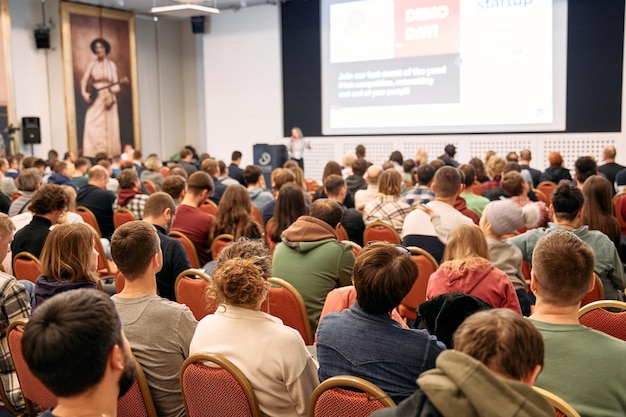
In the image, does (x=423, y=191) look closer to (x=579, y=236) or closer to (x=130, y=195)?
(x=579, y=236)

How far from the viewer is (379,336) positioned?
220cm

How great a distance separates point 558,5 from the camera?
11695mm

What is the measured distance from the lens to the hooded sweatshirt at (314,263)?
374cm

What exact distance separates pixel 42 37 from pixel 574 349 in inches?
572

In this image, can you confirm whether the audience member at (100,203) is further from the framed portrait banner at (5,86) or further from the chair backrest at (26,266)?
the framed portrait banner at (5,86)

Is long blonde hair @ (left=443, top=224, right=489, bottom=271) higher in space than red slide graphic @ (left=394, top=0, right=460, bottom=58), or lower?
lower

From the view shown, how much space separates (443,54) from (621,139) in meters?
3.59

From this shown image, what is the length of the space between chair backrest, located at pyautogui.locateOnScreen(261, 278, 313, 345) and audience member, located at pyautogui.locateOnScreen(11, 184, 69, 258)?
1.91m

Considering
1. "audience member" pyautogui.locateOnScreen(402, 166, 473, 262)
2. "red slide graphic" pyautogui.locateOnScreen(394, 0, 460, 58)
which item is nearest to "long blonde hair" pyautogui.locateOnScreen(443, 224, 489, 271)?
"audience member" pyautogui.locateOnScreen(402, 166, 473, 262)

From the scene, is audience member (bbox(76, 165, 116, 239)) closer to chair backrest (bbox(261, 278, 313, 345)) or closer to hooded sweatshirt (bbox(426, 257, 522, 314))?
chair backrest (bbox(261, 278, 313, 345))

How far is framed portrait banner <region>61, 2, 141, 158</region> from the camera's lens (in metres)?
14.9

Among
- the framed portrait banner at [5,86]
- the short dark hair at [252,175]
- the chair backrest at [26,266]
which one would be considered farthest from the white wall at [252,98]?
the chair backrest at [26,266]

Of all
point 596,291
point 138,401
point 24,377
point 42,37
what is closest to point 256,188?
point 596,291

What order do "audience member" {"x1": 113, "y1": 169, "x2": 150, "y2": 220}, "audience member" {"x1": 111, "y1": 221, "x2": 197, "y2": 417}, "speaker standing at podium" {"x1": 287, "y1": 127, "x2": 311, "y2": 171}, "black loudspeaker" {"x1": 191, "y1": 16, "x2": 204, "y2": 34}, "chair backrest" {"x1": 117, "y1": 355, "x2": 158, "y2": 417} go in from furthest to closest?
"black loudspeaker" {"x1": 191, "y1": 16, "x2": 204, "y2": 34}, "speaker standing at podium" {"x1": 287, "y1": 127, "x2": 311, "y2": 171}, "audience member" {"x1": 113, "y1": 169, "x2": 150, "y2": 220}, "audience member" {"x1": 111, "y1": 221, "x2": 197, "y2": 417}, "chair backrest" {"x1": 117, "y1": 355, "x2": 158, "y2": 417}
